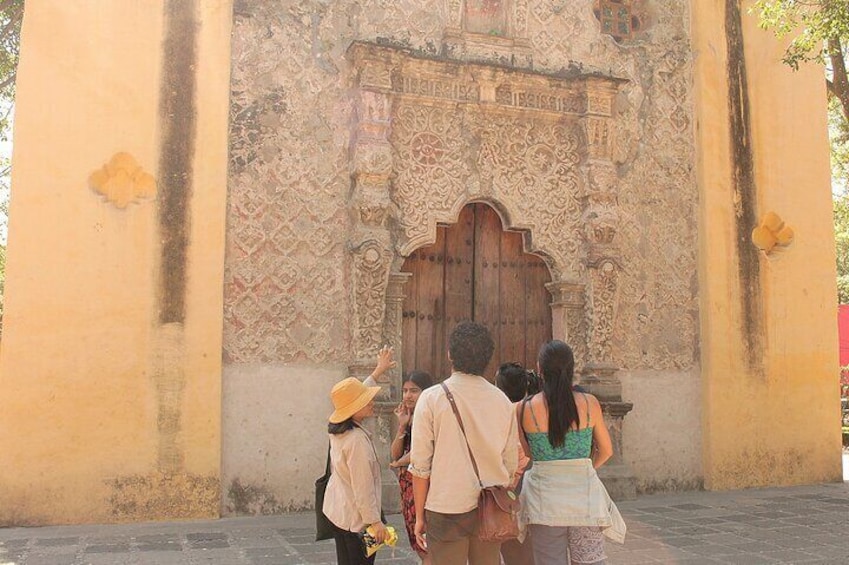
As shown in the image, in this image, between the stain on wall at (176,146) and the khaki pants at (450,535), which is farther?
the stain on wall at (176,146)

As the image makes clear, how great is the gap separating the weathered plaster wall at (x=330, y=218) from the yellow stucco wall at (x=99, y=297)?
282 mm

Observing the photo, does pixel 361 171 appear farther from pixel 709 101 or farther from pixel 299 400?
pixel 709 101

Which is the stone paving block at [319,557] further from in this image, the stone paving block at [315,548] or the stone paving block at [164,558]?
the stone paving block at [164,558]

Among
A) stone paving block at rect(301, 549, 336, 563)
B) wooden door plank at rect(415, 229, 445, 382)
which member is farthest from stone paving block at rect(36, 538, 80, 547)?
wooden door plank at rect(415, 229, 445, 382)

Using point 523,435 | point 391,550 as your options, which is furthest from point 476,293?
point 523,435

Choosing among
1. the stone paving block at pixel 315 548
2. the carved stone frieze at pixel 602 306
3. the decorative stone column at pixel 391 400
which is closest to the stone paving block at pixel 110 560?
the stone paving block at pixel 315 548

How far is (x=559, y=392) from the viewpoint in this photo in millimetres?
3535

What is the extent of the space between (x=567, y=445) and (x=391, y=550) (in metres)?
2.35

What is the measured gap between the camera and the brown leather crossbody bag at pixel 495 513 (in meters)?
3.17

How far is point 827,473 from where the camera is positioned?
869cm

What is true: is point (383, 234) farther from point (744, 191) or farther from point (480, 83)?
point (744, 191)

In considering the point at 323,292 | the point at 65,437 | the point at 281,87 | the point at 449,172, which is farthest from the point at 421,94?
the point at 65,437

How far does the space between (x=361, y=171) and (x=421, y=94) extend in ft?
3.49

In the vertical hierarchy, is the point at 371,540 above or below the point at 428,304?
below
